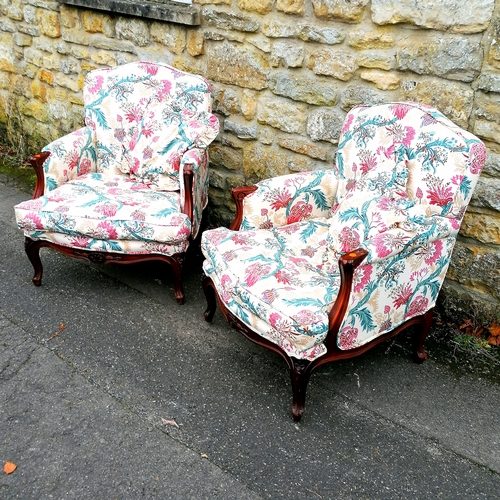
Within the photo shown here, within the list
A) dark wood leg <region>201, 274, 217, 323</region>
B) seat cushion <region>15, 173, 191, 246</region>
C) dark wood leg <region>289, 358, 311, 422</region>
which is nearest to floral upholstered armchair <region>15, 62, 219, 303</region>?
seat cushion <region>15, 173, 191, 246</region>

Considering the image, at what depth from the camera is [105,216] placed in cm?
277

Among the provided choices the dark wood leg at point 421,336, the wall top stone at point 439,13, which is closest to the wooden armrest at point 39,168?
the wall top stone at point 439,13

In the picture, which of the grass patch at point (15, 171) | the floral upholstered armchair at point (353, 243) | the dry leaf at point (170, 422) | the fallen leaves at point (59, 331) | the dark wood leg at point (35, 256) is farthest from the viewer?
the grass patch at point (15, 171)

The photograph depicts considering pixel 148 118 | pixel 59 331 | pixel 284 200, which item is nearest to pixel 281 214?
pixel 284 200

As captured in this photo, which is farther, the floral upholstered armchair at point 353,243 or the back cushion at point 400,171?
the back cushion at point 400,171

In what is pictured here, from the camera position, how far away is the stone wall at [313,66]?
246 cm

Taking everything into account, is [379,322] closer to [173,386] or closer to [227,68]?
[173,386]

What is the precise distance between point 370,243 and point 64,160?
1.90m

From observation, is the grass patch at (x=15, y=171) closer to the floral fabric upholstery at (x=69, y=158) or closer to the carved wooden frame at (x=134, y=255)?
the floral fabric upholstery at (x=69, y=158)

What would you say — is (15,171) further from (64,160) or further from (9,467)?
(9,467)

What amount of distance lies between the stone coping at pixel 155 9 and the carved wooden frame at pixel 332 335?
4.28 ft

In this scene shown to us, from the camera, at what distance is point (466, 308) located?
9.20 ft

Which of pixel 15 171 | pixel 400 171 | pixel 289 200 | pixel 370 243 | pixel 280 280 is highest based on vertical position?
pixel 400 171

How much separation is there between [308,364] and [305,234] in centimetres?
70
